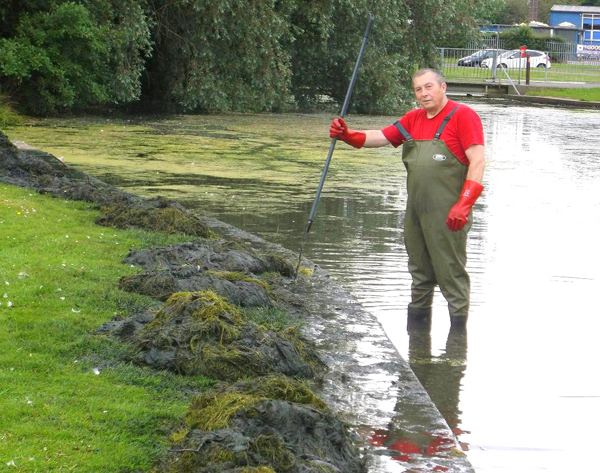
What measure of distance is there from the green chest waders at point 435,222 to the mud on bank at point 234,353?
0.93 metres

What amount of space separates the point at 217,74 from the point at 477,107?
13.4 meters

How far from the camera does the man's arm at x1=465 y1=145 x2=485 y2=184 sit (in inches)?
259

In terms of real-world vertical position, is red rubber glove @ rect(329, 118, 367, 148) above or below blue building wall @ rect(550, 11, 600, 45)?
below

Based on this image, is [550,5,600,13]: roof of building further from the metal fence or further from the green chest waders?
the green chest waders

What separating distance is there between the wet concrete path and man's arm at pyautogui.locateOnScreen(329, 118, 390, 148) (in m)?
1.24

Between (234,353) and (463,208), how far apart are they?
2032 mm

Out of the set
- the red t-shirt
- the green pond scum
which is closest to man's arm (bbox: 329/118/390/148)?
the red t-shirt

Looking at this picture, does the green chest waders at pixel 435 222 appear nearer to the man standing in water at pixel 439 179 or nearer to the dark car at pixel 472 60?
the man standing in water at pixel 439 179

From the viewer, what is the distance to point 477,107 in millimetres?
35875

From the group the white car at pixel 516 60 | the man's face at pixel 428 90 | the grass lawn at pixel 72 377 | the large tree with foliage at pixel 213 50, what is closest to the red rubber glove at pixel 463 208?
the man's face at pixel 428 90

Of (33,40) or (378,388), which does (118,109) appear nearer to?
(33,40)

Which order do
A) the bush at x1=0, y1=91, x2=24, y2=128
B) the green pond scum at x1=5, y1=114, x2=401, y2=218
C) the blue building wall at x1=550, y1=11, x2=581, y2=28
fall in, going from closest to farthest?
1. the green pond scum at x1=5, y1=114, x2=401, y2=218
2. the bush at x1=0, y1=91, x2=24, y2=128
3. the blue building wall at x1=550, y1=11, x2=581, y2=28

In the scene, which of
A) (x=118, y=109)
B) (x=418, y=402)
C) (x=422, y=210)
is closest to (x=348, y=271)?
(x=422, y=210)

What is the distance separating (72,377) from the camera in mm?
4832
